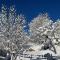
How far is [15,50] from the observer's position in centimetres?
2231

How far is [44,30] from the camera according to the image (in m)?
38.0

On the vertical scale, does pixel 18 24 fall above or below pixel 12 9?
below

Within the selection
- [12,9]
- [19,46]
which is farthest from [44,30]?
Answer: [19,46]

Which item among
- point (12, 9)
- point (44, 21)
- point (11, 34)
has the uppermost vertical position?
point (44, 21)

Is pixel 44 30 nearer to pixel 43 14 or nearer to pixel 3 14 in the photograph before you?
pixel 3 14

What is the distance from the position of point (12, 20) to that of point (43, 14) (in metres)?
27.5

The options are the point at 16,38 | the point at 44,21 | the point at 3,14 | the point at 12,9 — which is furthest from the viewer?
the point at 44,21

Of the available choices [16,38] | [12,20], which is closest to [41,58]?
[16,38]

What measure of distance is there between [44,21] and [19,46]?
3338 centimetres

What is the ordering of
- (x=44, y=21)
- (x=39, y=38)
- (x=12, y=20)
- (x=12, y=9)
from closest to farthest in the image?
(x=12, y=20)
(x=12, y=9)
(x=39, y=38)
(x=44, y=21)

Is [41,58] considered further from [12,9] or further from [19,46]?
[12,9]

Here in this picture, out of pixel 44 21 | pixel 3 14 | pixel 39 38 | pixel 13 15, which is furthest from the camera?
pixel 44 21

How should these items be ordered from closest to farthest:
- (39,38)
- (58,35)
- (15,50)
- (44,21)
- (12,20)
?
(15,50)
(12,20)
(39,38)
(58,35)
(44,21)

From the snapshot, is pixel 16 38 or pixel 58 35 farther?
pixel 58 35
